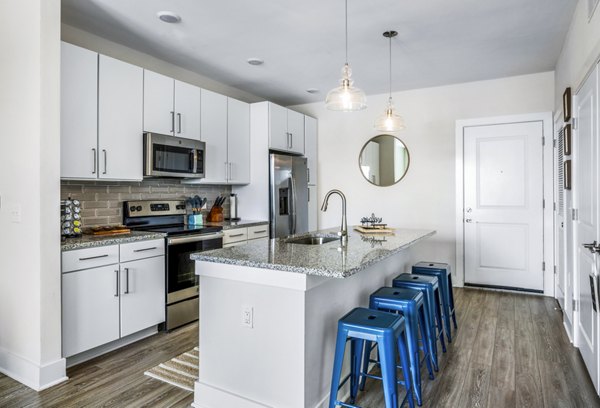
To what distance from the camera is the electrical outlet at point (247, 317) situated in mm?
2080

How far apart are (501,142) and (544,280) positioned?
5.56 feet

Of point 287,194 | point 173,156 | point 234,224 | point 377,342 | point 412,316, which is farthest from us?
point 287,194

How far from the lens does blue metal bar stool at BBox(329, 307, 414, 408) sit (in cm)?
187

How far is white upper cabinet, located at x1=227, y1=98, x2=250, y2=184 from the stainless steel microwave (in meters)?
0.54

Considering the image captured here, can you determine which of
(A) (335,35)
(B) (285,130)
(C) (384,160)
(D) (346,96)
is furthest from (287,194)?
(D) (346,96)

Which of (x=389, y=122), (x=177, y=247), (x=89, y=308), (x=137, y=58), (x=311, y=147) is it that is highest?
(x=137, y=58)

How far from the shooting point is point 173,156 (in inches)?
144

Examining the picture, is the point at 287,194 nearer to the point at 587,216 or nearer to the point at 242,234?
the point at 242,234

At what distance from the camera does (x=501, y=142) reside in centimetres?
481

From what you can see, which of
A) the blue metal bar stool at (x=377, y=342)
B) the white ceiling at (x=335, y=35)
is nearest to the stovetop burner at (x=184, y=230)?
the white ceiling at (x=335, y=35)

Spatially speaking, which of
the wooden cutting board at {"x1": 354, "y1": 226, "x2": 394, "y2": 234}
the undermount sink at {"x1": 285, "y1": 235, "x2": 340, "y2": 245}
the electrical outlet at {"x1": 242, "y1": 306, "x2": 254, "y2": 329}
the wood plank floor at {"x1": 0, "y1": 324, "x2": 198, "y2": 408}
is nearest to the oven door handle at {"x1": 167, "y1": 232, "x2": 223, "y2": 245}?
the wood plank floor at {"x1": 0, "y1": 324, "x2": 198, "y2": 408}

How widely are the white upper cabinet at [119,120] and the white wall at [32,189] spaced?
55 centimetres

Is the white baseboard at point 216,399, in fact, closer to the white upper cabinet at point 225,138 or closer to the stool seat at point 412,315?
the stool seat at point 412,315

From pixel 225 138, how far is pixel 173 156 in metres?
0.89
